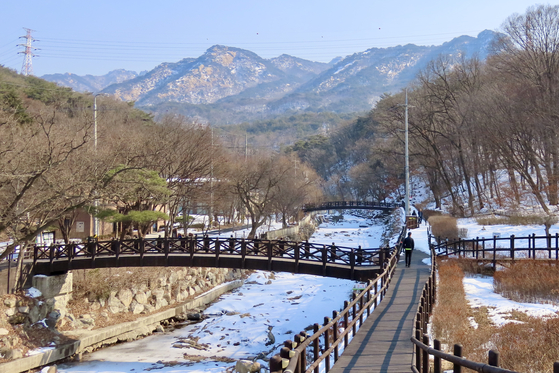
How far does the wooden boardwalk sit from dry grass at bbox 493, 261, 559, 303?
3.66 m

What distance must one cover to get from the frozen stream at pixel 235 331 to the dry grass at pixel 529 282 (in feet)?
32.8

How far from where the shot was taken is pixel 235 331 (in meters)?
24.1

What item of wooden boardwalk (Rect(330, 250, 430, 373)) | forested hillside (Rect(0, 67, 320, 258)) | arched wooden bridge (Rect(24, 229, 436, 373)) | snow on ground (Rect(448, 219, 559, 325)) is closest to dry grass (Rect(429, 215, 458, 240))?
arched wooden bridge (Rect(24, 229, 436, 373))

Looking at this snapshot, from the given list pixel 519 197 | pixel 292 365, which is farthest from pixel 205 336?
pixel 519 197

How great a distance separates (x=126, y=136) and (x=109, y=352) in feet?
62.2

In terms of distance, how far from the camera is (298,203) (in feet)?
191

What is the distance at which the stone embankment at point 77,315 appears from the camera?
19859mm

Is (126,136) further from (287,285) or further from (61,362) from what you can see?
(61,362)

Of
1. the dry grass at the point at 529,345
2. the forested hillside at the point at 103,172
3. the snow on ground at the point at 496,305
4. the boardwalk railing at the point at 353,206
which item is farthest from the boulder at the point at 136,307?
the boardwalk railing at the point at 353,206

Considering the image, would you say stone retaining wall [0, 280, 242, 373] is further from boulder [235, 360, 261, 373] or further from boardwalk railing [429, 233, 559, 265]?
boardwalk railing [429, 233, 559, 265]

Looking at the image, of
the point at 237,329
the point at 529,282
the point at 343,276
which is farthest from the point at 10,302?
the point at 529,282

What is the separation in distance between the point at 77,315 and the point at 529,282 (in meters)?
21.4

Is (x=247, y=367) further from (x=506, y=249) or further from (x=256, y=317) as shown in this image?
(x=506, y=249)

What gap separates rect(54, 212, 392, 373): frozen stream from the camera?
1970cm
